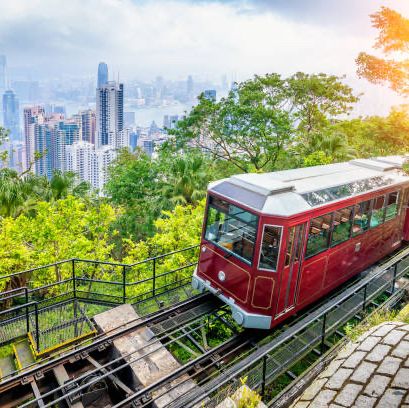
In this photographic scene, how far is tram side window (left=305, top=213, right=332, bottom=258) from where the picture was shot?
7.85 m

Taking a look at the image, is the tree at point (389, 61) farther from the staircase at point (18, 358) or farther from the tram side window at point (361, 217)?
the staircase at point (18, 358)

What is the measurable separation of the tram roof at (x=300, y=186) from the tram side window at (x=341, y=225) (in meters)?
0.34

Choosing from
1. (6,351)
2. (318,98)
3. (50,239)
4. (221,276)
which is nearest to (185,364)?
(221,276)

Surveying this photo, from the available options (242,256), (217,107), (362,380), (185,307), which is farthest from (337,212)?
(217,107)

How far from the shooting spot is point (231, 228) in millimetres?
8000

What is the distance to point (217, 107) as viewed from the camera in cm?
2241

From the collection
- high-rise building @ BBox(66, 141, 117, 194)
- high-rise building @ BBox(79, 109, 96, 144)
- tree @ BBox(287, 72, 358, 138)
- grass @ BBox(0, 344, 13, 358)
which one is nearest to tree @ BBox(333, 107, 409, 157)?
tree @ BBox(287, 72, 358, 138)

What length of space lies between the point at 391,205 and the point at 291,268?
4830 mm

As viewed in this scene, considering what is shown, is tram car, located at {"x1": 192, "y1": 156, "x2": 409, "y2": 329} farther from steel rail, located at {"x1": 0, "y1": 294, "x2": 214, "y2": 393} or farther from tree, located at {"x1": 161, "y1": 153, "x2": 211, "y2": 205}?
tree, located at {"x1": 161, "y1": 153, "x2": 211, "y2": 205}

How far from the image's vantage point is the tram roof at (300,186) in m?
7.39

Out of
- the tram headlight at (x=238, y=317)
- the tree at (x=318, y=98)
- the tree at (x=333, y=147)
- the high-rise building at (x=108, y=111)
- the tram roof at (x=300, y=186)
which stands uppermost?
the tree at (x=318, y=98)

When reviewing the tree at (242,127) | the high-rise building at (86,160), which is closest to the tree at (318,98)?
the tree at (242,127)

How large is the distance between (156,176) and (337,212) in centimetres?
1151

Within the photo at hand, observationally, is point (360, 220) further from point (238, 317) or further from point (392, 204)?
point (238, 317)
